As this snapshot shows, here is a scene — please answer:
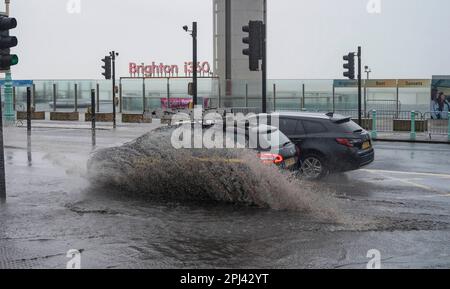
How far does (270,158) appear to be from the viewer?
10.8 meters

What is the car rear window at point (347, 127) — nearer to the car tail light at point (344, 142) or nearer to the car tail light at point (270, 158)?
the car tail light at point (344, 142)

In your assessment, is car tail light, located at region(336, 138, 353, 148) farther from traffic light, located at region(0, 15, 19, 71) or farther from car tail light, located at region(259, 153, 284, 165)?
traffic light, located at region(0, 15, 19, 71)

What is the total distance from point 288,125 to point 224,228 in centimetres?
560

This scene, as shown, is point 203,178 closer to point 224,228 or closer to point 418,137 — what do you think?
point 224,228

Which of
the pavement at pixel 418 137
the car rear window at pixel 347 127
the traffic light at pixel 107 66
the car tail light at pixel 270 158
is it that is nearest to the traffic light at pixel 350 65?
the pavement at pixel 418 137

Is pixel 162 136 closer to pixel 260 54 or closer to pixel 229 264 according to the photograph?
pixel 229 264

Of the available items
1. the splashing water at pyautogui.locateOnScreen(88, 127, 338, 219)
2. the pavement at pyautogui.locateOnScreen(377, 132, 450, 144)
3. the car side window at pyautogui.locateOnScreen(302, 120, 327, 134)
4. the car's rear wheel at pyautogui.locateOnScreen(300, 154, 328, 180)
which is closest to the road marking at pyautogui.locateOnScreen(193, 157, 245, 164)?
the splashing water at pyautogui.locateOnScreen(88, 127, 338, 219)

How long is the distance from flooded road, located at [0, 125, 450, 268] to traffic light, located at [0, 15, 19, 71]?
2520 mm

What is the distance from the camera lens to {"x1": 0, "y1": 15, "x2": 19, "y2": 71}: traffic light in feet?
35.8

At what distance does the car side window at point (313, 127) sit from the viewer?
13.6 meters

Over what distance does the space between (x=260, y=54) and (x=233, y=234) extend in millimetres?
12446

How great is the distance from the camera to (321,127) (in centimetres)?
1361

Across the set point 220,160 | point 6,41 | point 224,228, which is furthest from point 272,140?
point 6,41

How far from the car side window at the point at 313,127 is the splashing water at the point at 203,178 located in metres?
2.01
